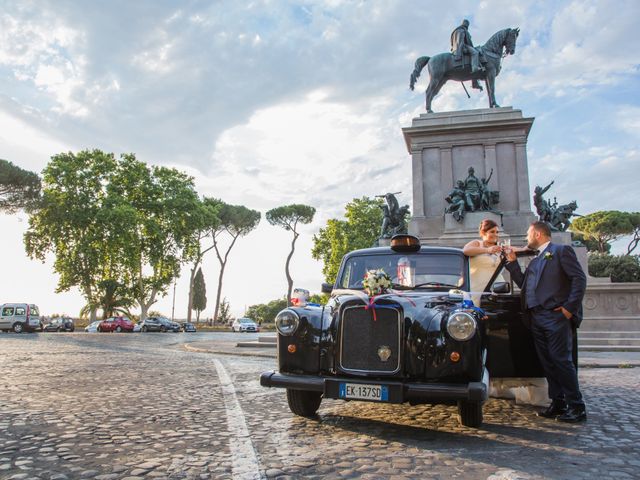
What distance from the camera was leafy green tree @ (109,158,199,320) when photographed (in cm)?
4022

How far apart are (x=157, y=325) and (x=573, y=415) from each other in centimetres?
4150

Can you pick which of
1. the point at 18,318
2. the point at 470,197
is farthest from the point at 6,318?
the point at 470,197

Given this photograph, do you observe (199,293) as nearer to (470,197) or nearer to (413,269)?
(470,197)

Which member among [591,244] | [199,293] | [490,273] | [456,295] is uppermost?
[591,244]

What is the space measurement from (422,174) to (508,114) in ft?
12.4

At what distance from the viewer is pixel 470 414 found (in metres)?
4.54

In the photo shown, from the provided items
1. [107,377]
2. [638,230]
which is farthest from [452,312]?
[638,230]

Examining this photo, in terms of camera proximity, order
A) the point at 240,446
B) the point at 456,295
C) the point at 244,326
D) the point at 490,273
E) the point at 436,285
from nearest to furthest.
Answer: the point at 240,446
the point at 456,295
the point at 436,285
the point at 490,273
the point at 244,326

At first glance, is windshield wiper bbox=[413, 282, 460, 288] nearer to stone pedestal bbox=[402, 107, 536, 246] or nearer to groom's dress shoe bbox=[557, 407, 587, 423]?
groom's dress shoe bbox=[557, 407, 587, 423]

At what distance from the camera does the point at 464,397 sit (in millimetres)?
4039

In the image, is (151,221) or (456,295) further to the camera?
(151,221)

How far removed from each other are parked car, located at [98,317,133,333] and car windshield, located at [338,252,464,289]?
1481 inches

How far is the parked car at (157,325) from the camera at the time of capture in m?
43.2

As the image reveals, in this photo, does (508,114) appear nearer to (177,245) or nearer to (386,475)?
(386,475)
